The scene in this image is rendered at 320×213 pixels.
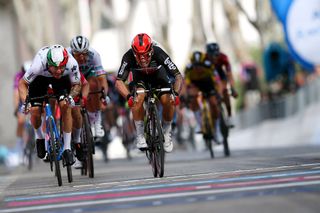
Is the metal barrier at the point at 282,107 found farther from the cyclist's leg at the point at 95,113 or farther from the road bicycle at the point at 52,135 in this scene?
the road bicycle at the point at 52,135

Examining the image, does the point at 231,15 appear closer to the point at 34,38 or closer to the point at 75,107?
the point at 34,38

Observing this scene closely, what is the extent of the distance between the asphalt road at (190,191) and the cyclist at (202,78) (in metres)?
4.94

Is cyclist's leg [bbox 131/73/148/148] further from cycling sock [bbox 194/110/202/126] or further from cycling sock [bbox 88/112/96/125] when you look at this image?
cycling sock [bbox 194/110/202/126]

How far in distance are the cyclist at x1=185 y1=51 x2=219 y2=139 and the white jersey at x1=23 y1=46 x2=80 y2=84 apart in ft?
20.2

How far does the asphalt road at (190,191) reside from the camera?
10.9 m

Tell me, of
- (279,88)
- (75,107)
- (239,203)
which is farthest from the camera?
(279,88)

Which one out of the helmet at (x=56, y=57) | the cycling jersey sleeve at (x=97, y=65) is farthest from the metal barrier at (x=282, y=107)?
the helmet at (x=56, y=57)

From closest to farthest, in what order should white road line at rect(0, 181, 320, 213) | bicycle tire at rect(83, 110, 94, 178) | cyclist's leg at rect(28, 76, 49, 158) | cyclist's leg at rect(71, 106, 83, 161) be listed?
1. white road line at rect(0, 181, 320, 213)
2. cyclist's leg at rect(28, 76, 49, 158)
3. cyclist's leg at rect(71, 106, 83, 161)
4. bicycle tire at rect(83, 110, 94, 178)

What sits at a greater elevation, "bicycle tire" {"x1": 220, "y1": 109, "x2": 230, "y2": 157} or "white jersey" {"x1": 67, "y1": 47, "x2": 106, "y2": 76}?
"white jersey" {"x1": 67, "y1": 47, "x2": 106, "y2": 76}

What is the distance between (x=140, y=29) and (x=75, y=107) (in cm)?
5718

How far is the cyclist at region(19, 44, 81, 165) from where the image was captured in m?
15.1

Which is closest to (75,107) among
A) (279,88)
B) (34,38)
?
(279,88)

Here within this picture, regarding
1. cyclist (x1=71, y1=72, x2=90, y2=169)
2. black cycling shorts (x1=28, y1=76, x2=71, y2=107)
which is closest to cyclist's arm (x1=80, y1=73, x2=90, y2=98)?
cyclist (x1=71, y1=72, x2=90, y2=169)

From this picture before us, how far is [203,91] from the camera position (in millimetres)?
21922
